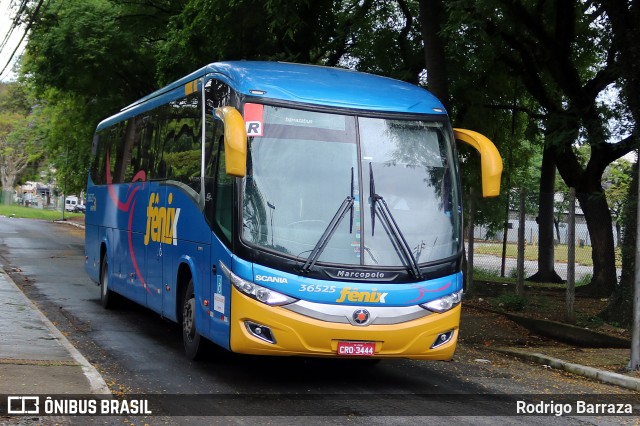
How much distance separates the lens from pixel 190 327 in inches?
409

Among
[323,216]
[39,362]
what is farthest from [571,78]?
[39,362]

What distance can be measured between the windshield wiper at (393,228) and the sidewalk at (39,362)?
321 cm

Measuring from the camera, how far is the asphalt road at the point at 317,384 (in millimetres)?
7895

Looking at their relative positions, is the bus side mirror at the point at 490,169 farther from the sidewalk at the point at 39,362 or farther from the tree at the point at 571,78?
the tree at the point at 571,78

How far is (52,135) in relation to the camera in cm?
4494

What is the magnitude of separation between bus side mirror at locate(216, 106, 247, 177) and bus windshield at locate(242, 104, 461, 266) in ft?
1.81

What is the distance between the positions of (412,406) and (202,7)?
1685cm

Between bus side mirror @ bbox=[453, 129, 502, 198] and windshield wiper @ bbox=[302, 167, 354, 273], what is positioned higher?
bus side mirror @ bbox=[453, 129, 502, 198]

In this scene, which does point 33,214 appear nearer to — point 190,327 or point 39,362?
point 190,327

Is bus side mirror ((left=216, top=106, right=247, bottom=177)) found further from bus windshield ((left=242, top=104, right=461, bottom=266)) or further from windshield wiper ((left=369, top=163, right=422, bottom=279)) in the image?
windshield wiper ((left=369, top=163, right=422, bottom=279))

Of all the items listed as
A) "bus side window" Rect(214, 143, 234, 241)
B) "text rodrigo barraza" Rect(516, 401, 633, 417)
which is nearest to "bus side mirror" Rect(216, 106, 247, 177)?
"bus side window" Rect(214, 143, 234, 241)

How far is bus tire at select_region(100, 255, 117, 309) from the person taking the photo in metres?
15.4

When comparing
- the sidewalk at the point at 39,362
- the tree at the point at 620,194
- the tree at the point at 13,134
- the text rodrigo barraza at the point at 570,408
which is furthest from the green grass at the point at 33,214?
the text rodrigo barraza at the point at 570,408

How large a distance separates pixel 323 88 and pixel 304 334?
2768mm
